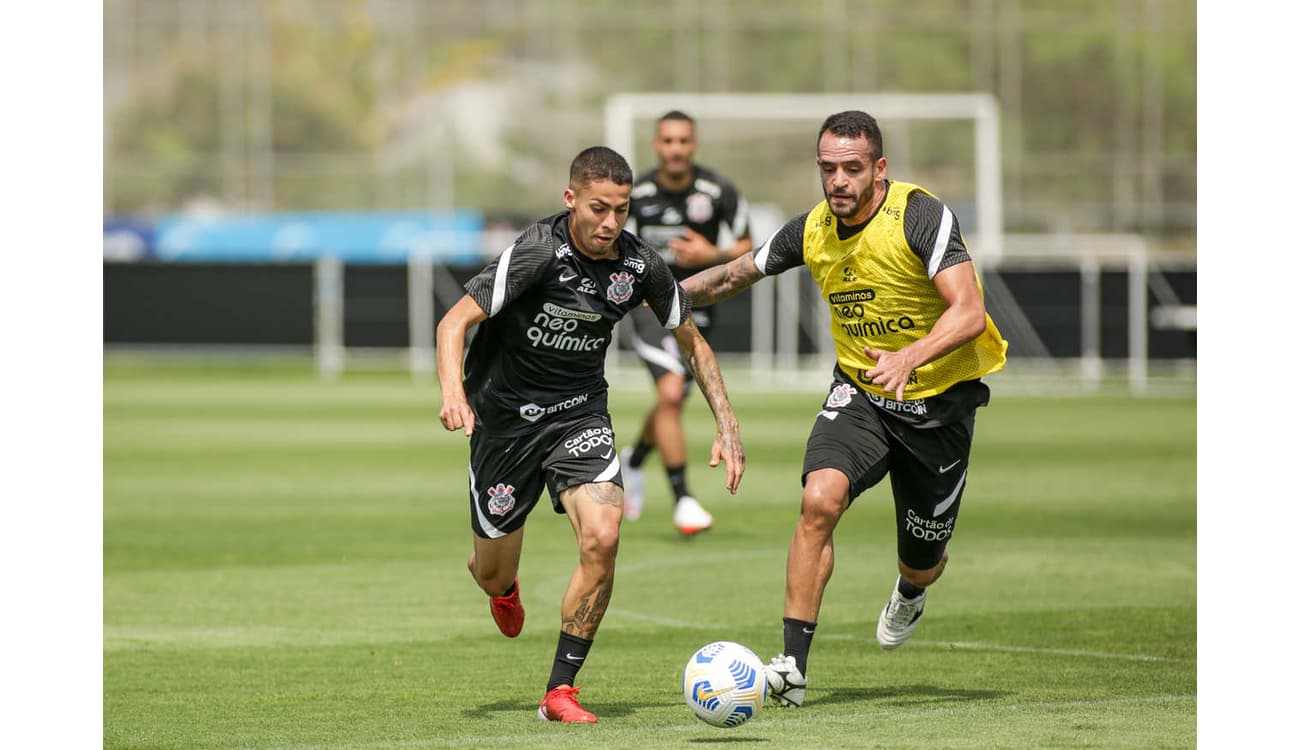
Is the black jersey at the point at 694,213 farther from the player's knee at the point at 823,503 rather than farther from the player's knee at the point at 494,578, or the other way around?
the player's knee at the point at 823,503

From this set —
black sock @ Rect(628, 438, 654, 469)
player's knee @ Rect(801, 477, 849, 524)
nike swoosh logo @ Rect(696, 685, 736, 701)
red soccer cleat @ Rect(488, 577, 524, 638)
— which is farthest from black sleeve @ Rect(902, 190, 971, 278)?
black sock @ Rect(628, 438, 654, 469)

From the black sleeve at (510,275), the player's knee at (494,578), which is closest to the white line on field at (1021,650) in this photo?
the player's knee at (494,578)

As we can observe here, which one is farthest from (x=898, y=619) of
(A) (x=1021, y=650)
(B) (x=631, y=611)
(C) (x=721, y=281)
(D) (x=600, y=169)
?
(D) (x=600, y=169)

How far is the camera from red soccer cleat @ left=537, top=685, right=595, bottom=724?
718 cm

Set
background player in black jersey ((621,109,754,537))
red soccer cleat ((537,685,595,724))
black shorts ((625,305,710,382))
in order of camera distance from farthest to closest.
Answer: black shorts ((625,305,710,382))
background player in black jersey ((621,109,754,537))
red soccer cleat ((537,685,595,724))

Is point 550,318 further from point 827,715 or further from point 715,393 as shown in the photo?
point 827,715

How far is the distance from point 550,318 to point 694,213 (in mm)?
6070

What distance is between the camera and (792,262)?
817 centimetres

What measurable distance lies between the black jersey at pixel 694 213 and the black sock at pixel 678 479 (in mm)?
1353

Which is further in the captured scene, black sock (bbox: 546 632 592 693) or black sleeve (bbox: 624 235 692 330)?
black sleeve (bbox: 624 235 692 330)

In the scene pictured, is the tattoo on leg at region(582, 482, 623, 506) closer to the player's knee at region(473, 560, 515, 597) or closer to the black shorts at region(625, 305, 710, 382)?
the player's knee at region(473, 560, 515, 597)

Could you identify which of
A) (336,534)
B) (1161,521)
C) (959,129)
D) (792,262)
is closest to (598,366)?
(792,262)

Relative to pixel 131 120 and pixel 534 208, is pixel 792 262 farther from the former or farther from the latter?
pixel 131 120

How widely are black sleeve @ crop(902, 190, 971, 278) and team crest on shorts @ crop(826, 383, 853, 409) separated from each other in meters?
0.70
